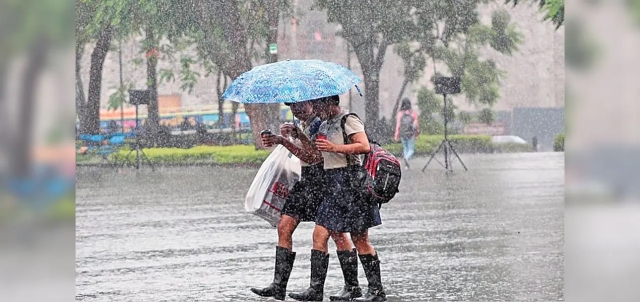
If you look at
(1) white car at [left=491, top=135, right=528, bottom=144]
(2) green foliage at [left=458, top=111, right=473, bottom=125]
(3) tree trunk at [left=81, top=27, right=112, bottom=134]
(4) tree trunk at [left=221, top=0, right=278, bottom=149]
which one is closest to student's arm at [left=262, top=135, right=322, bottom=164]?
(4) tree trunk at [left=221, top=0, right=278, bottom=149]

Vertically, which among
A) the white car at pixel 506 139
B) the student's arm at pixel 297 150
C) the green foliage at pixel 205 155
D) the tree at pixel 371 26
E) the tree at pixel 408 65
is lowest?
the green foliage at pixel 205 155

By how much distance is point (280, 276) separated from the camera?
345 inches

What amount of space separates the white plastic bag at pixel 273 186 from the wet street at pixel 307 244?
2.06 ft

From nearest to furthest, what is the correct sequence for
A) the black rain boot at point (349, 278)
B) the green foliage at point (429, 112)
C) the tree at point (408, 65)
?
the black rain boot at point (349, 278)
the tree at point (408, 65)
the green foliage at point (429, 112)

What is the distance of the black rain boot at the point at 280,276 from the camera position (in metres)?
8.74

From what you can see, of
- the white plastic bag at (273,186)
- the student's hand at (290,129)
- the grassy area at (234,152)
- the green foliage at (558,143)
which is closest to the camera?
the student's hand at (290,129)

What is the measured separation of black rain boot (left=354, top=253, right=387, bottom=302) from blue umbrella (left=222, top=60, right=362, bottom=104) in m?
1.16
